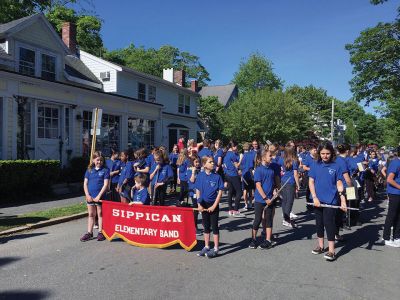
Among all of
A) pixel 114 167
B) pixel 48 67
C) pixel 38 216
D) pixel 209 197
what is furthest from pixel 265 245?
pixel 48 67

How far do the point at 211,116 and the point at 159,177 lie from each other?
35.0 meters

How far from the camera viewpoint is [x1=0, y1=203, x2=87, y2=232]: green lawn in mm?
9006

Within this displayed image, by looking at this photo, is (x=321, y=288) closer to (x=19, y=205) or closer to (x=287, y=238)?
(x=287, y=238)

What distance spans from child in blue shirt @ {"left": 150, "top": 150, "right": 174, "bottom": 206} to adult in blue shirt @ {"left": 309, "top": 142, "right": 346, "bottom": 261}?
137 inches

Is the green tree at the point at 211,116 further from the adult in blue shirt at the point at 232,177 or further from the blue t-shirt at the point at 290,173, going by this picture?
the blue t-shirt at the point at 290,173

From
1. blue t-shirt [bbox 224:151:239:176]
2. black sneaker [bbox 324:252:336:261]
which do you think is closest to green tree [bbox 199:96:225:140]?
blue t-shirt [bbox 224:151:239:176]

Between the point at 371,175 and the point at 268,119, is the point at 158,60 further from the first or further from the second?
the point at 371,175

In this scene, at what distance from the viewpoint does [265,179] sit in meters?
7.14

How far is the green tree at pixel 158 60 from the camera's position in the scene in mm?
59906

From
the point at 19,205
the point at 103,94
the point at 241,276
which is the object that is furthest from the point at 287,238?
the point at 103,94

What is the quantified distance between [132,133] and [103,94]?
12.9ft

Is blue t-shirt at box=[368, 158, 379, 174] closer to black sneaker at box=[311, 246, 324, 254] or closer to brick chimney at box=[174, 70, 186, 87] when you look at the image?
black sneaker at box=[311, 246, 324, 254]

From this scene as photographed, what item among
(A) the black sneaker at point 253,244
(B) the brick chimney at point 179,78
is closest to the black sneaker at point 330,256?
(A) the black sneaker at point 253,244

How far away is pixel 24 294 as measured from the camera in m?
4.77
